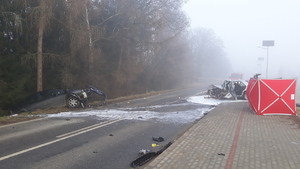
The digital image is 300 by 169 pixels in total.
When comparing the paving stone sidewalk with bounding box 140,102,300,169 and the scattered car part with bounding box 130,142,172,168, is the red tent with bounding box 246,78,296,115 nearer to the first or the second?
the paving stone sidewalk with bounding box 140,102,300,169

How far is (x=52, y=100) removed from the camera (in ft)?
47.4

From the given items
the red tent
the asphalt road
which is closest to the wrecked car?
the red tent

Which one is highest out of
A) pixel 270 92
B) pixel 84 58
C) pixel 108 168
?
pixel 84 58

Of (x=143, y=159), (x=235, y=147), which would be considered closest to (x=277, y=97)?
(x=235, y=147)

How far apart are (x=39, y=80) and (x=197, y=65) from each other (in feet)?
225

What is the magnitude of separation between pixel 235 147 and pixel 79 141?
420 centimetres

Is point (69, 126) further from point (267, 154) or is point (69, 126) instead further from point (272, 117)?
point (272, 117)

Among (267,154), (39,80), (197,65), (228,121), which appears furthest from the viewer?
(197,65)

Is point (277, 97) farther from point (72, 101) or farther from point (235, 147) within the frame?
point (72, 101)

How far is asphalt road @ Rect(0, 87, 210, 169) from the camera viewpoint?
567cm

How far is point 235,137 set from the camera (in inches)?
290

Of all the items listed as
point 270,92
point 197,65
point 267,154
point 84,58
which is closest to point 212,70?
point 197,65

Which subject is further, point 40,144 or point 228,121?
point 228,121

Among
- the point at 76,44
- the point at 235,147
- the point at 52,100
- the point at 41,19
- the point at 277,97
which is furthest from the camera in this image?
the point at 76,44
